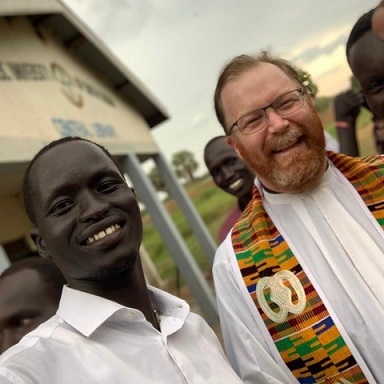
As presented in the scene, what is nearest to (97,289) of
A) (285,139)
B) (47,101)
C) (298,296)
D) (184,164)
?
(298,296)

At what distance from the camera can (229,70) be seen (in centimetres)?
236

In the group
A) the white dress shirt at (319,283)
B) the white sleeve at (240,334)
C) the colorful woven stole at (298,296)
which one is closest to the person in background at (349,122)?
the colorful woven stole at (298,296)

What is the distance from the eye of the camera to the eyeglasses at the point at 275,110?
84.6 inches

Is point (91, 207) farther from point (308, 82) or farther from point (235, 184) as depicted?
point (235, 184)

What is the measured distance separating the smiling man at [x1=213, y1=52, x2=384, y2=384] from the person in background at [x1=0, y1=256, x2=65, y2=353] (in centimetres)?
79

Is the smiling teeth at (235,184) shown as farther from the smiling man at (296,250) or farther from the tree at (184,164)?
the tree at (184,164)

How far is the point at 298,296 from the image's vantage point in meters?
2.06

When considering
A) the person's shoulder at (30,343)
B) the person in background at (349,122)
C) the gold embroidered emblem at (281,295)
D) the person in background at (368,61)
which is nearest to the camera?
the person's shoulder at (30,343)

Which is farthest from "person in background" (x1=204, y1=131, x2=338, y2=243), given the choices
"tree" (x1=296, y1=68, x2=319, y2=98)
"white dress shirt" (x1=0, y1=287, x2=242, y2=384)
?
"white dress shirt" (x1=0, y1=287, x2=242, y2=384)

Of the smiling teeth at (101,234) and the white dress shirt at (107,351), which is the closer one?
the white dress shirt at (107,351)

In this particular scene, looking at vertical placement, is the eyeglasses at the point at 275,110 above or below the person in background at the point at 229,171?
below

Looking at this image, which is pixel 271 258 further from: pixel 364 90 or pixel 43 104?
pixel 43 104

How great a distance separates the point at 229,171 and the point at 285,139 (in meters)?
1.88

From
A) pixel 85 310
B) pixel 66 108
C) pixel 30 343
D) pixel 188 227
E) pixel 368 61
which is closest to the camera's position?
pixel 30 343
